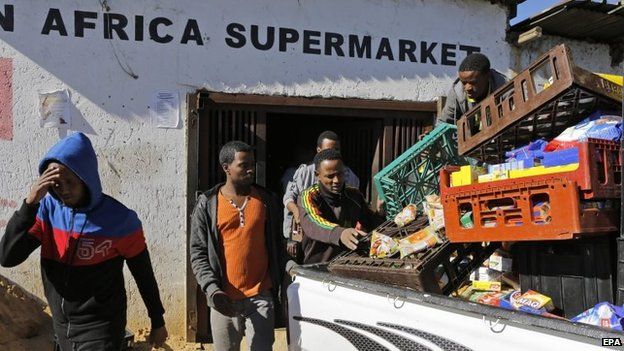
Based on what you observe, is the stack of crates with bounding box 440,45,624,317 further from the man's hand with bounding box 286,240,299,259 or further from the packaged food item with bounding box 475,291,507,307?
the man's hand with bounding box 286,240,299,259

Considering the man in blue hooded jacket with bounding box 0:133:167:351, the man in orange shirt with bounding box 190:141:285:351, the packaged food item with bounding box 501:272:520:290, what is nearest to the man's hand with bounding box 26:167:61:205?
the man in blue hooded jacket with bounding box 0:133:167:351

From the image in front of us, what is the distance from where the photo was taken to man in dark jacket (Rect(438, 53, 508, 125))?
3793 millimetres

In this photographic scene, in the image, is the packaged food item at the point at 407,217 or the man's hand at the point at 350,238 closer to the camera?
the packaged food item at the point at 407,217

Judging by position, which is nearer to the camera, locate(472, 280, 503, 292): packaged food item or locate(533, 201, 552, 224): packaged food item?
locate(533, 201, 552, 224): packaged food item

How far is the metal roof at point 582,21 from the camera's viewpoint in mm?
6168

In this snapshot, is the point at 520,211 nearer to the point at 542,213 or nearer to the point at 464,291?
the point at 542,213

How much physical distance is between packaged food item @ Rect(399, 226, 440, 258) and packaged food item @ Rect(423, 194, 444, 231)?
4 cm

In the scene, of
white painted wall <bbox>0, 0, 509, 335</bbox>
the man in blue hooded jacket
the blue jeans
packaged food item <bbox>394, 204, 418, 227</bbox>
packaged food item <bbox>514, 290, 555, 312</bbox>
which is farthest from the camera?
white painted wall <bbox>0, 0, 509, 335</bbox>

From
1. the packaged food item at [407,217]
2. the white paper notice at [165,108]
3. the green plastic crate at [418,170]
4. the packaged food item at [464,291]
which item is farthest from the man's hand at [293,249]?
the white paper notice at [165,108]

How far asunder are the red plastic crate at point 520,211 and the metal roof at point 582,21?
408 centimetres

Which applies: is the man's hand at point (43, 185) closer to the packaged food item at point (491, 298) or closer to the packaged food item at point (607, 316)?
the packaged food item at point (491, 298)

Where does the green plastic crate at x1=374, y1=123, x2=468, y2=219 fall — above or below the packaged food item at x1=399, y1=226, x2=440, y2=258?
above

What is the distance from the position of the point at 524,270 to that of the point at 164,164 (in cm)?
371

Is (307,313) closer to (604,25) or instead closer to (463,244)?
(463,244)
